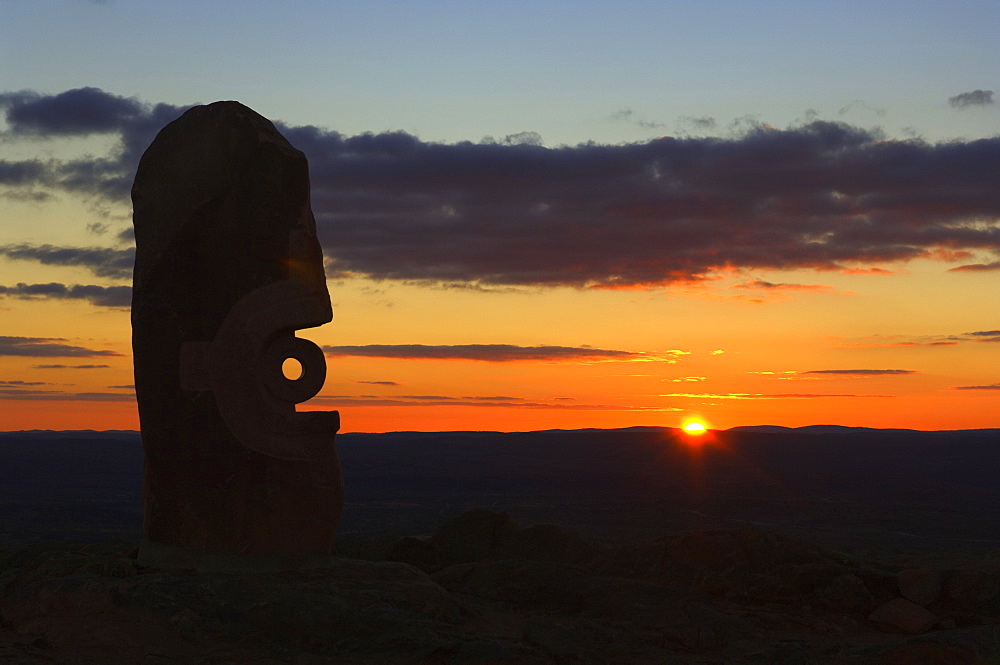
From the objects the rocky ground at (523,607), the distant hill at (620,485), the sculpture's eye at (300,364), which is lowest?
the distant hill at (620,485)

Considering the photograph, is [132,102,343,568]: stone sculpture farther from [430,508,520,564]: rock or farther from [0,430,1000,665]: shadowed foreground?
[430,508,520,564]: rock

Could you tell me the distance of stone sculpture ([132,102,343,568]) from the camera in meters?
15.1

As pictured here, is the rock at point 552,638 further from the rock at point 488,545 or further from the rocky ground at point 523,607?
the rock at point 488,545

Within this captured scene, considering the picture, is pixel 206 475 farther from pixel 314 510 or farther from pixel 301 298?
pixel 301 298

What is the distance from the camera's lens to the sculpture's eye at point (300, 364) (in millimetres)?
15438

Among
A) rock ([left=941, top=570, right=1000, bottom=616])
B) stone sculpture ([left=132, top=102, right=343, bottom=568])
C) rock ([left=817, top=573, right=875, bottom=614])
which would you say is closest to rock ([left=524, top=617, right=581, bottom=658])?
stone sculpture ([left=132, top=102, right=343, bottom=568])

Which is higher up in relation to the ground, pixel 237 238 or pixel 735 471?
pixel 237 238

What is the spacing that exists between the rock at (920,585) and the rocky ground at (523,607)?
30 millimetres

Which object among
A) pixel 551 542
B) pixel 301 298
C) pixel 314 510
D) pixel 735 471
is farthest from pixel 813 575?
pixel 735 471

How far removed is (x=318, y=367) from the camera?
15758mm

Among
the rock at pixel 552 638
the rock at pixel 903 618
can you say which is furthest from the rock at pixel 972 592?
the rock at pixel 552 638

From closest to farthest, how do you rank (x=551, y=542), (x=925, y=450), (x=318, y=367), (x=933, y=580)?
(x=318, y=367), (x=933, y=580), (x=551, y=542), (x=925, y=450)

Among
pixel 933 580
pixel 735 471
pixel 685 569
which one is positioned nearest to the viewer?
pixel 933 580

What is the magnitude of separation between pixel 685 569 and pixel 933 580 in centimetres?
395
